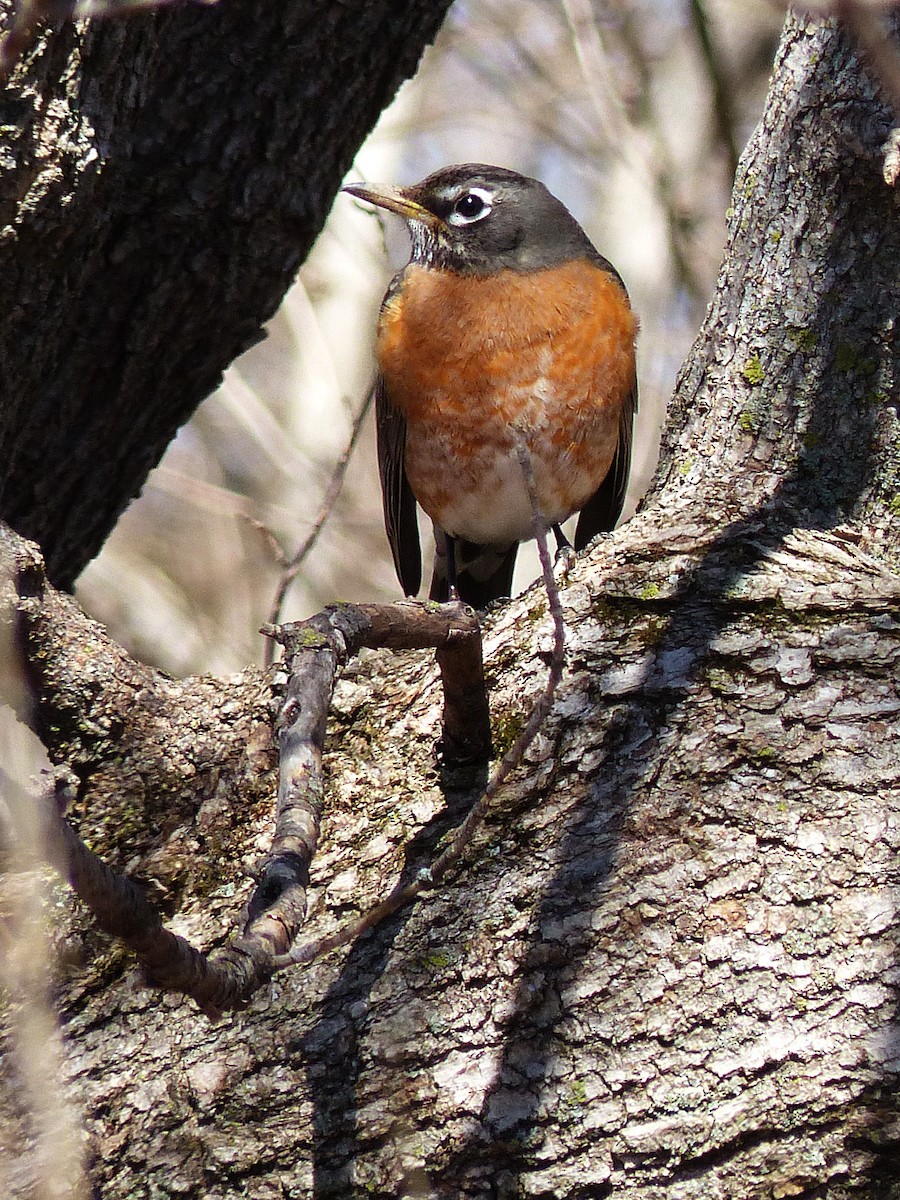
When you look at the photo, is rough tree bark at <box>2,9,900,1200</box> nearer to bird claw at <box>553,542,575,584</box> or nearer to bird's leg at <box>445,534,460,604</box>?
bird claw at <box>553,542,575,584</box>

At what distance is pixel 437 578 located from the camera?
5039 millimetres

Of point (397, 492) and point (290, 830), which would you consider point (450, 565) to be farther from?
point (290, 830)

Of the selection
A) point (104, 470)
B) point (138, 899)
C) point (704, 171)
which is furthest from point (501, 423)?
point (704, 171)

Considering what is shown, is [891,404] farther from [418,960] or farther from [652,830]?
[418,960]

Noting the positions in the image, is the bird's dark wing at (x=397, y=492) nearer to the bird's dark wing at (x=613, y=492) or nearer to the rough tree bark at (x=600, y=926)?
the bird's dark wing at (x=613, y=492)

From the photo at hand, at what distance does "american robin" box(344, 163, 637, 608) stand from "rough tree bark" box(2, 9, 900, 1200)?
123 cm

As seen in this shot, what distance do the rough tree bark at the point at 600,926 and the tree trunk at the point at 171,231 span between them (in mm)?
786

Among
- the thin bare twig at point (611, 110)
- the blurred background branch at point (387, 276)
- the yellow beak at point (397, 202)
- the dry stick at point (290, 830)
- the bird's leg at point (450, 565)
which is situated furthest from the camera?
the blurred background branch at point (387, 276)

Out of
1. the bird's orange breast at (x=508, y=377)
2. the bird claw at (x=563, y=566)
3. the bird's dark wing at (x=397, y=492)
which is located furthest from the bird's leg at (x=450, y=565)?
the bird claw at (x=563, y=566)

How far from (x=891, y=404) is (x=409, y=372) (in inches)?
63.4

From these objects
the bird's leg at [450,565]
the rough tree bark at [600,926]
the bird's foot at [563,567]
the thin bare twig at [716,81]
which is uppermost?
the thin bare twig at [716,81]

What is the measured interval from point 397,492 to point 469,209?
1.04m

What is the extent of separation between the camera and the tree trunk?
116 inches

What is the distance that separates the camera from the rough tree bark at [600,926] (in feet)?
6.31
